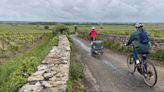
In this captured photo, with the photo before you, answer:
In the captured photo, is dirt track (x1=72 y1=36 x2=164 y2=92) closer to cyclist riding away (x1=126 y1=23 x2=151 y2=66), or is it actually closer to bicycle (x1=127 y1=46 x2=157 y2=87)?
bicycle (x1=127 y1=46 x2=157 y2=87)

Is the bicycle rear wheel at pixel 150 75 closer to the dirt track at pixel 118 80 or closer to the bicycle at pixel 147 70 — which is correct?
the bicycle at pixel 147 70

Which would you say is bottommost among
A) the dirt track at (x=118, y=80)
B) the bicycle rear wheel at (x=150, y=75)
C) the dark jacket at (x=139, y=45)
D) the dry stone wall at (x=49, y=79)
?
the dirt track at (x=118, y=80)

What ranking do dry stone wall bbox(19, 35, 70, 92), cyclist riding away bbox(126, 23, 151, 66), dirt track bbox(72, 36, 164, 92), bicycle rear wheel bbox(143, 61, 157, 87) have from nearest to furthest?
dry stone wall bbox(19, 35, 70, 92)
dirt track bbox(72, 36, 164, 92)
bicycle rear wheel bbox(143, 61, 157, 87)
cyclist riding away bbox(126, 23, 151, 66)

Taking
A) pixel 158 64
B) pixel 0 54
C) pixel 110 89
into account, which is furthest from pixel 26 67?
pixel 0 54

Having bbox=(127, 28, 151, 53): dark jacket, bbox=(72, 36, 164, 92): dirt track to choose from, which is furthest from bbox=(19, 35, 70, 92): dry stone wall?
bbox=(127, 28, 151, 53): dark jacket

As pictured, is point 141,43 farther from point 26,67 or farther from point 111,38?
point 111,38

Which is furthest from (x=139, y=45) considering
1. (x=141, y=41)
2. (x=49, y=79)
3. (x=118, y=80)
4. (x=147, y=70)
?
(x=49, y=79)

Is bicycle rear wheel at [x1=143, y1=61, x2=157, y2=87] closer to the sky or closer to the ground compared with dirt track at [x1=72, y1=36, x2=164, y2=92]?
closer to the sky

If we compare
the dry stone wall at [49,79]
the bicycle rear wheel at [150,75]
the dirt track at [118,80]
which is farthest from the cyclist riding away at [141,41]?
the dry stone wall at [49,79]

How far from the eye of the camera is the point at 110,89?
836cm

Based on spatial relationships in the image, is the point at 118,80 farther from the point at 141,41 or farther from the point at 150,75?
the point at 141,41

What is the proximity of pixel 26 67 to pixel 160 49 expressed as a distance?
839 centimetres

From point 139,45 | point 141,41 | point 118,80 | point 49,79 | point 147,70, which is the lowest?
point 118,80

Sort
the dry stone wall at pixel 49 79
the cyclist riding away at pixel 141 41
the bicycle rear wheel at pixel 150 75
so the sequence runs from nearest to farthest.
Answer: the dry stone wall at pixel 49 79 → the bicycle rear wheel at pixel 150 75 → the cyclist riding away at pixel 141 41
